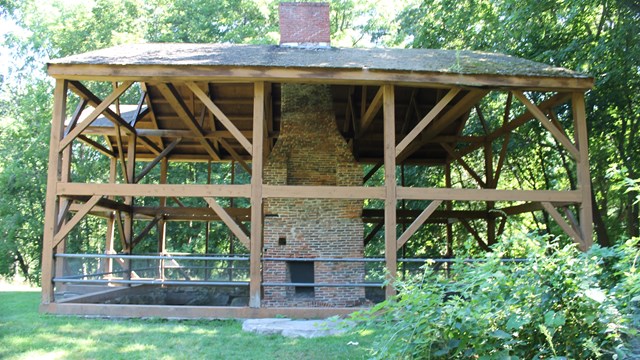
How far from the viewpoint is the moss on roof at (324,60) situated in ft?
30.3

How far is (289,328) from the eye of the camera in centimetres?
772

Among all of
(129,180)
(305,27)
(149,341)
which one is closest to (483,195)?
(149,341)

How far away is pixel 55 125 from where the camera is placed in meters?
9.37

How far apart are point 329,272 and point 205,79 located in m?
5.09

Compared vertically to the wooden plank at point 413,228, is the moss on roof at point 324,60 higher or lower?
higher

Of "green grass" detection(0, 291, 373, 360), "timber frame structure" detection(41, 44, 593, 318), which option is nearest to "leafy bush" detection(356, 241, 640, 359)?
"green grass" detection(0, 291, 373, 360)

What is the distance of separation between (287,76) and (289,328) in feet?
14.0

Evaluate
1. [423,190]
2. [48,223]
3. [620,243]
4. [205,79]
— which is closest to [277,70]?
[205,79]

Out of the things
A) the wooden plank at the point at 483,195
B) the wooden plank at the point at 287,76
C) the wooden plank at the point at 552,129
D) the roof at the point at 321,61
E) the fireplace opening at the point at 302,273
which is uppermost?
the roof at the point at 321,61

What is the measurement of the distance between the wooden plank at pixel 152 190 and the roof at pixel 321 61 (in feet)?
6.80

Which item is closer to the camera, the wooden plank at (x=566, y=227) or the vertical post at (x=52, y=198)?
the vertical post at (x=52, y=198)

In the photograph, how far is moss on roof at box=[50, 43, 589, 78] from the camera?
9234mm

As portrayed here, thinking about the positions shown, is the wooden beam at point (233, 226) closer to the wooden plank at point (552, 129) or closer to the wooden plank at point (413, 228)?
the wooden plank at point (413, 228)

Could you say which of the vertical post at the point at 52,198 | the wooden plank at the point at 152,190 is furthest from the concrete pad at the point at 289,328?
the vertical post at the point at 52,198
